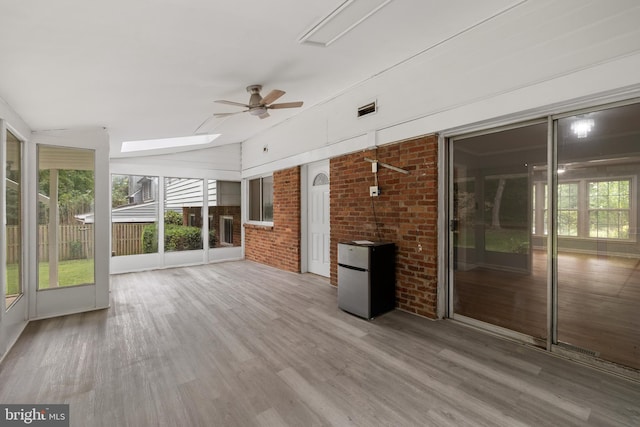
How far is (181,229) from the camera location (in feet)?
22.4

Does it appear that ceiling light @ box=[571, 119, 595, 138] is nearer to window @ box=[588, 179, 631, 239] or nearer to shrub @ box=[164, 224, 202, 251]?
window @ box=[588, 179, 631, 239]

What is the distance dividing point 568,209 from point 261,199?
19.3 feet

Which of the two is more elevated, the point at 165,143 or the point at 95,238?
the point at 165,143

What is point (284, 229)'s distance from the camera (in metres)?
6.12

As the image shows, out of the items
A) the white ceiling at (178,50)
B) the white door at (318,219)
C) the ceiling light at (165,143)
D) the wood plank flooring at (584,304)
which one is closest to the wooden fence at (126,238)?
the ceiling light at (165,143)

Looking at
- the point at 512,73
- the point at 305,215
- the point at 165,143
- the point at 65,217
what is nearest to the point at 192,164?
the point at 165,143

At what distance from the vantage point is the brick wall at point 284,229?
5.78 meters

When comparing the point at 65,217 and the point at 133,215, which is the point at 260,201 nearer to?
the point at 133,215

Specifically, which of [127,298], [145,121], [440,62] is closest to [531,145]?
[440,62]

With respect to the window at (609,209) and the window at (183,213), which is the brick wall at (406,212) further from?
the window at (183,213)

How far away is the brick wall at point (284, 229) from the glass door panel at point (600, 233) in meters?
4.09

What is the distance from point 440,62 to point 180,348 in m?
4.01

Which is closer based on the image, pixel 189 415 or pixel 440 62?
pixel 189 415

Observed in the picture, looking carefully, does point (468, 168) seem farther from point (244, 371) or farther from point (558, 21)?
point (244, 371)
